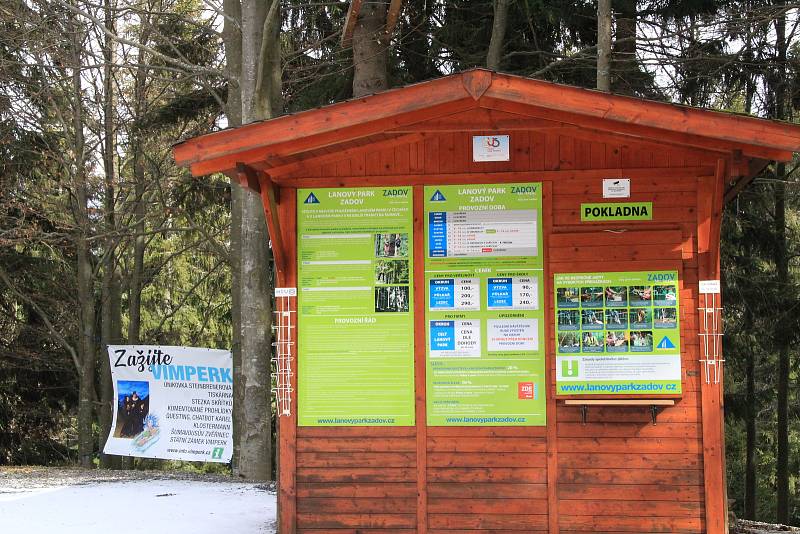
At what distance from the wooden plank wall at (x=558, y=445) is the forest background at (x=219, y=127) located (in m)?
4.09

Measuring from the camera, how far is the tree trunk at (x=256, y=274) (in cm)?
1163

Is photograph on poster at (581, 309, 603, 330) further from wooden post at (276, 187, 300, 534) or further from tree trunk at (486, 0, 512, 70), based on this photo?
tree trunk at (486, 0, 512, 70)

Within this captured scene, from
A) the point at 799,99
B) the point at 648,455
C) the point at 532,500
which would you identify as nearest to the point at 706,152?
the point at 648,455

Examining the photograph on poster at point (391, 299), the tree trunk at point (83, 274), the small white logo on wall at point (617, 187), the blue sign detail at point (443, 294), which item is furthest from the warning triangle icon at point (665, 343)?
the tree trunk at point (83, 274)

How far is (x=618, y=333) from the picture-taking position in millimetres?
6488

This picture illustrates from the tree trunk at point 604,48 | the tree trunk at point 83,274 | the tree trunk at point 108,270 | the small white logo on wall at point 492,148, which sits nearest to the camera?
the small white logo on wall at point 492,148

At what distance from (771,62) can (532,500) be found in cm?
941

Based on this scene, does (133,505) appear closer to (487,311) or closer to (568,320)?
(487,311)

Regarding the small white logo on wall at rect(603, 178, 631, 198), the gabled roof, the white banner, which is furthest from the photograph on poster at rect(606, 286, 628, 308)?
the white banner

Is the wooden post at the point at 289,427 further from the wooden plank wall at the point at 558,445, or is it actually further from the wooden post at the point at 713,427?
the wooden post at the point at 713,427

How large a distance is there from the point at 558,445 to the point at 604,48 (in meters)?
5.48

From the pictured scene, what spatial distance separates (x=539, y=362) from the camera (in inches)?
258

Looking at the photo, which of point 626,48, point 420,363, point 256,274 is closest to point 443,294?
point 420,363

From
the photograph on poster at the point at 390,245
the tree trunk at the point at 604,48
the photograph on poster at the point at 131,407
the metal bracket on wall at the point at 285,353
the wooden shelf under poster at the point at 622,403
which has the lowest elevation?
the photograph on poster at the point at 131,407
